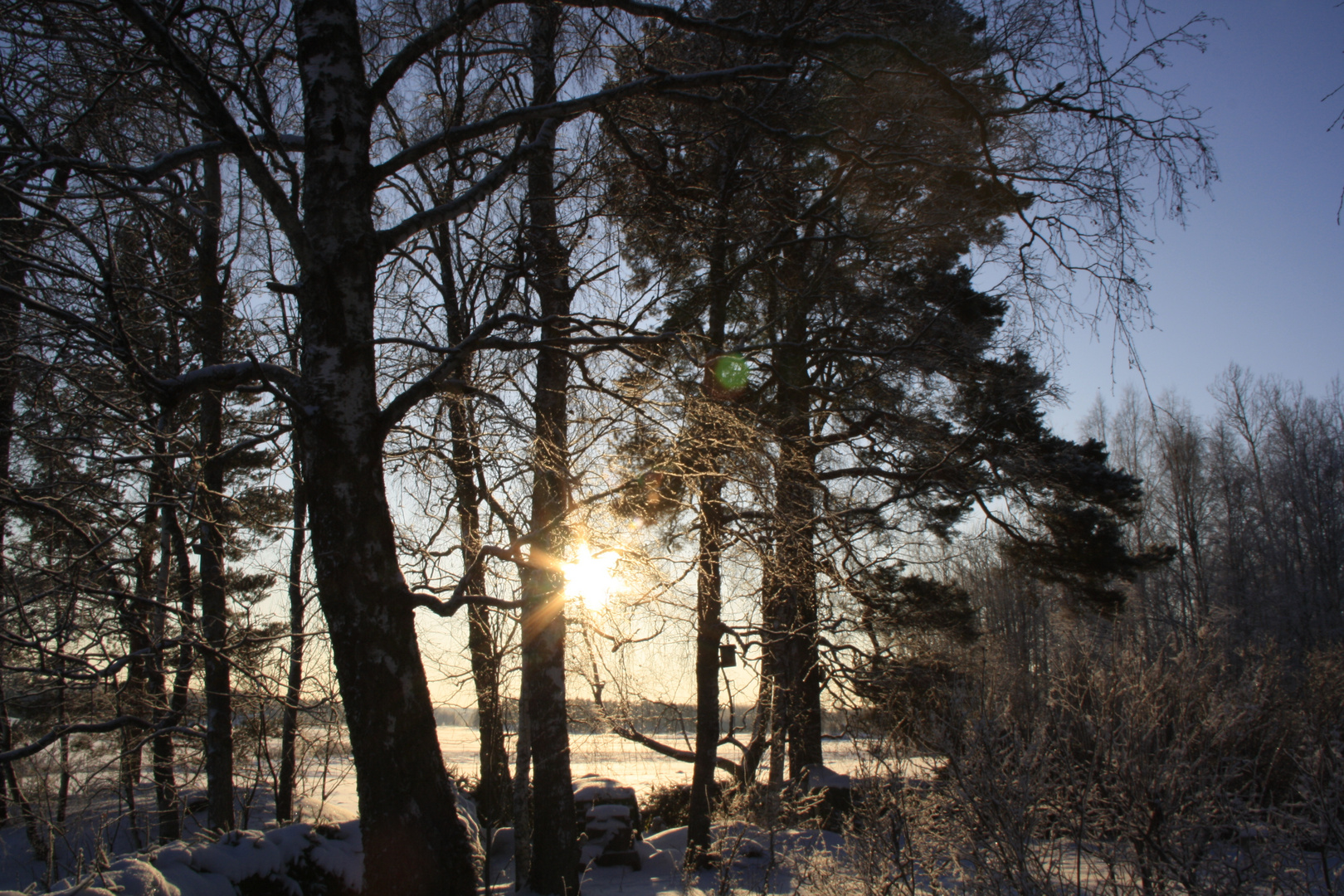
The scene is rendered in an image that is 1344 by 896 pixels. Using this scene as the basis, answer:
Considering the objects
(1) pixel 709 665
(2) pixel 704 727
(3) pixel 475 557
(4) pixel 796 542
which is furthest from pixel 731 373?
(2) pixel 704 727

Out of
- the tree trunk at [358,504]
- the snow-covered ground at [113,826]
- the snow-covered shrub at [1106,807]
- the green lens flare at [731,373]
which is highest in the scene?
the green lens flare at [731,373]

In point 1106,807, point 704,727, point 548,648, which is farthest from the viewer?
point 704,727

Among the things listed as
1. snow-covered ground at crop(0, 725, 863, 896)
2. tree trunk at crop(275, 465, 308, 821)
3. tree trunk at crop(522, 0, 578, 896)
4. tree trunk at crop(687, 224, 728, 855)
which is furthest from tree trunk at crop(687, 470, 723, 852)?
tree trunk at crop(275, 465, 308, 821)

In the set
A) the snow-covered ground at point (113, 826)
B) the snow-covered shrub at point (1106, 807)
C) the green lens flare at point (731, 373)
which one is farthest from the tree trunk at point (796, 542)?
the snow-covered shrub at point (1106, 807)

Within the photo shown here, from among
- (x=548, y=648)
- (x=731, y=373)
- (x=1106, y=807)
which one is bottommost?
(x=1106, y=807)

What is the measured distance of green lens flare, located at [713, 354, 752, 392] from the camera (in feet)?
22.1

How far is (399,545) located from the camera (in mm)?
5793

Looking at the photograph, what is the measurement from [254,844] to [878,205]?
811 centimetres

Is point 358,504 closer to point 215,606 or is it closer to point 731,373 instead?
point 731,373

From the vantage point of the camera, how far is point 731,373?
7.22m

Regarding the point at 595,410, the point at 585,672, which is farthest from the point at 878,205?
the point at 585,672

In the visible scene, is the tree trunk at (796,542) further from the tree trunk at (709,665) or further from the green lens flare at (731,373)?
the tree trunk at (709,665)

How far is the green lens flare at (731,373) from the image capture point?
22.1ft

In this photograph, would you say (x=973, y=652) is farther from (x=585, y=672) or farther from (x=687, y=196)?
(x=687, y=196)
